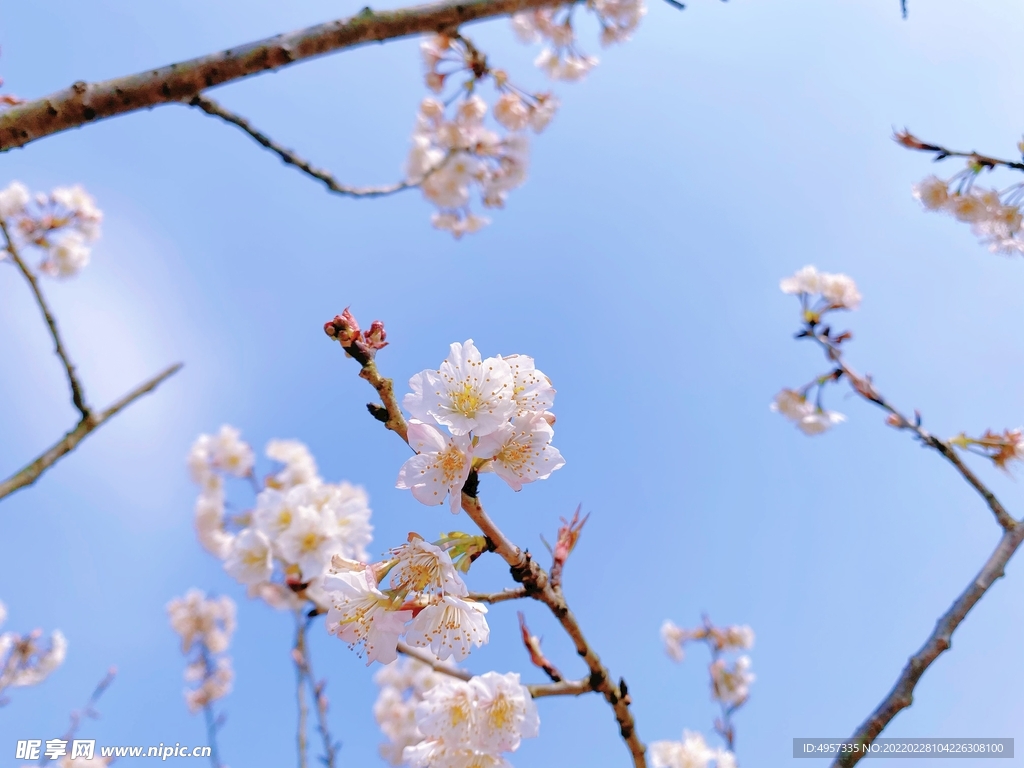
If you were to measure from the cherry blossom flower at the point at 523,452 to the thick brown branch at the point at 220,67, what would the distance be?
1200mm

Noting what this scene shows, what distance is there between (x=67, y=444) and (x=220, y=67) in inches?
49.7

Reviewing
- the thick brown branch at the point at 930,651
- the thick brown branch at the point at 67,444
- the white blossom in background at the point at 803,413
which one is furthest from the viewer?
the white blossom in background at the point at 803,413

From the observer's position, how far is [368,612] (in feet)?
3.92

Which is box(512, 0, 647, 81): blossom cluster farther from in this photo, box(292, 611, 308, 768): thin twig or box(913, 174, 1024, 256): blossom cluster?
box(292, 611, 308, 768): thin twig

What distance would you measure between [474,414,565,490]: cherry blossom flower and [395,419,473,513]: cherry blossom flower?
6cm

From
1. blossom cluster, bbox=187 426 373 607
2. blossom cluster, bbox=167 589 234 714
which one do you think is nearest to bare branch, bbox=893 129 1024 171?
blossom cluster, bbox=187 426 373 607

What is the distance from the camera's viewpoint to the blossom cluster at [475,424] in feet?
3.29

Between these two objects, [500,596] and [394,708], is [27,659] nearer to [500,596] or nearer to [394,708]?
[394,708]

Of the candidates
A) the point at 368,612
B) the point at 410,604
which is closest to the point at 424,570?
the point at 410,604

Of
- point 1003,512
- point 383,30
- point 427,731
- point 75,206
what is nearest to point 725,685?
point 1003,512

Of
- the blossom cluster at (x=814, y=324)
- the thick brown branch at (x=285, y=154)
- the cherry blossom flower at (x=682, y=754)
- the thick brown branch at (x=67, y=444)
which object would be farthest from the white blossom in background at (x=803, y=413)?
the thick brown branch at (x=67, y=444)

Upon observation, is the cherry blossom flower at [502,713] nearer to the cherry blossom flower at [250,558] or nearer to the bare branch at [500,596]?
the bare branch at [500,596]

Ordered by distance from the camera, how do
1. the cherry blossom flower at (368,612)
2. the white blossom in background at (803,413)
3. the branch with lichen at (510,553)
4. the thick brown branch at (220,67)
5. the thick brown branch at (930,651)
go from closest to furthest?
the branch with lichen at (510,553)
the cherry blossom flower at (368,612)
the thick brown branch at (220,67)
the thick brown branch at (930,651)
the white blossom in background at (803,413)

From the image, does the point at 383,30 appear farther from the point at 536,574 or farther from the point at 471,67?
the point at 471,67
